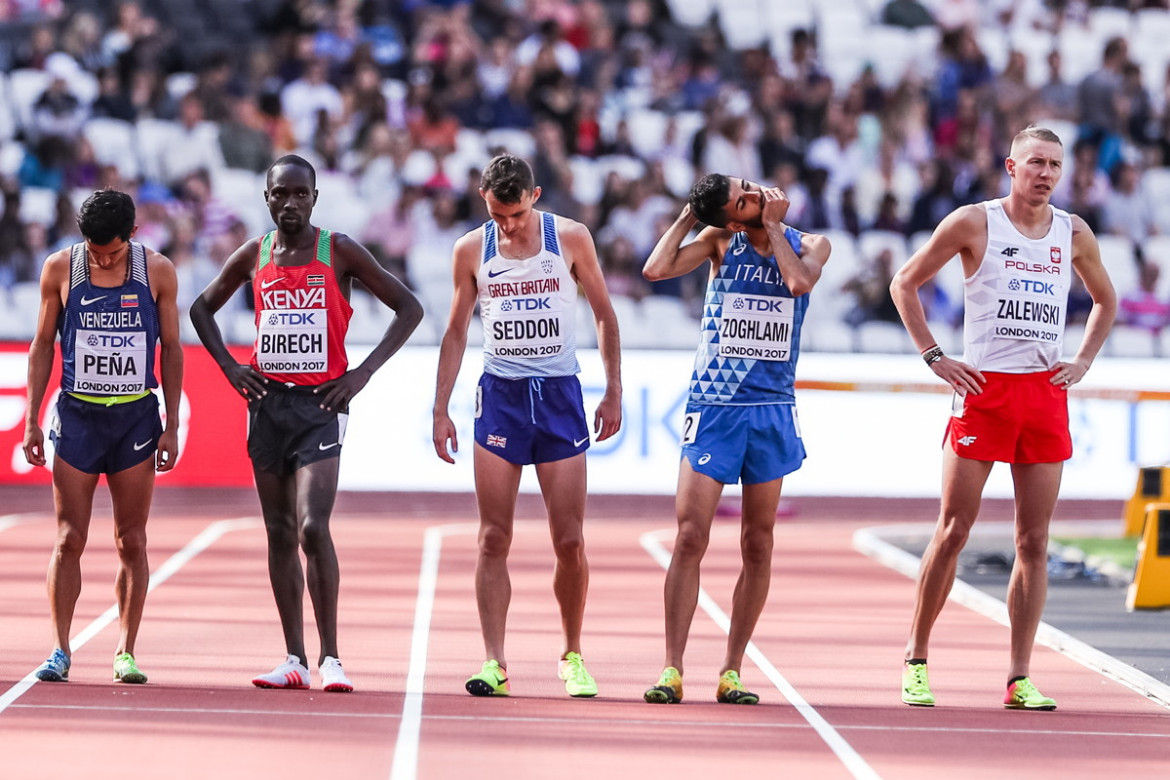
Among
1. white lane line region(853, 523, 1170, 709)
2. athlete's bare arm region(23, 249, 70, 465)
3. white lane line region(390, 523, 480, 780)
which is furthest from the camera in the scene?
white lane line region(853, 523, 1170, 709)

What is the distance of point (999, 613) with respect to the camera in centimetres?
1062

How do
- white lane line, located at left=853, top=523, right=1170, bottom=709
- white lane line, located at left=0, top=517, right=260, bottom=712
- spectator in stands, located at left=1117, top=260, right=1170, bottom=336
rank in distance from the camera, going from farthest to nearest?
1. spectator in stands, located at left=1117, top=260, right=1170, bottom=336
2. white lane line, located at left=853, top=523, right=1170, bottom=709
3. white lane line, located at left=0, top=517, right=260, bottom=712

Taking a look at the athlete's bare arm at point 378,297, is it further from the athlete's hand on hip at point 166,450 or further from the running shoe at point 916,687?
the running shoe at point 916,687

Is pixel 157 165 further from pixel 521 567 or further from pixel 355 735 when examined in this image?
pixel 355 735

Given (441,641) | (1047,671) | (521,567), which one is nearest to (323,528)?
(441,641)

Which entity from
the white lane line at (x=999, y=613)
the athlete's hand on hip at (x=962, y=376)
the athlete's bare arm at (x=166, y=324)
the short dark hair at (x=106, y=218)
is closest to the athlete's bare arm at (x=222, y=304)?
the athlete's bare arm at (x=166, y=324)

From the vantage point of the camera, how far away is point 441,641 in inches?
363

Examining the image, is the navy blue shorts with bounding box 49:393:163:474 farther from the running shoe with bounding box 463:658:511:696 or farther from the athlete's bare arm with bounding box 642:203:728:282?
the athlete's bare arm with bounding box 642:203:728:282

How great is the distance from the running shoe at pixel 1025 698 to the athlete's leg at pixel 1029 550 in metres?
0.05

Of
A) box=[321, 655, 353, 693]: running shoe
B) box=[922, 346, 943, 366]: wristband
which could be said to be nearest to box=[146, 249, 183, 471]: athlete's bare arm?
box=[321, 655, 353, 693]: running shoe

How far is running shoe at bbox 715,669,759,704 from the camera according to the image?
738cm

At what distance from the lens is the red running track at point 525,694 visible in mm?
6117

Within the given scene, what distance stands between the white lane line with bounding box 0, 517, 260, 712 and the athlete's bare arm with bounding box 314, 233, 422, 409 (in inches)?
62.8

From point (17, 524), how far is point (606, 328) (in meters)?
9.02
